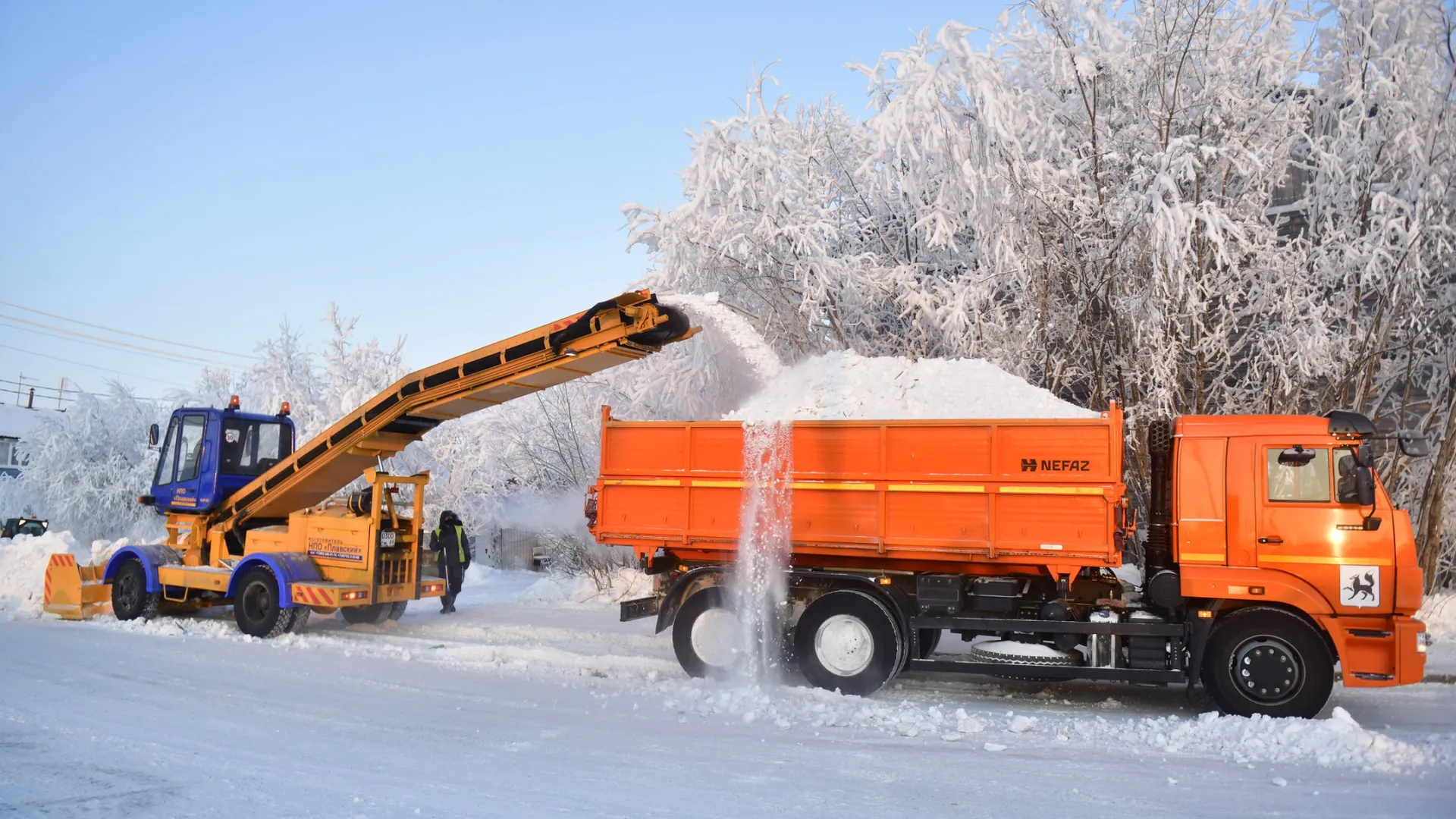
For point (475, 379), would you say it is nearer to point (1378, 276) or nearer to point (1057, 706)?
point (1057, 706)

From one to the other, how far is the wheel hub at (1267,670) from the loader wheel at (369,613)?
32.8 ft

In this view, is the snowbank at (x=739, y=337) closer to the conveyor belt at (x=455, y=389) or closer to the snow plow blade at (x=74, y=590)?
the conveyor belt at (x=455, y=389)

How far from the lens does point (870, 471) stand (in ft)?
28.2

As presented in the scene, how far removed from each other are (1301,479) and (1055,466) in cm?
192

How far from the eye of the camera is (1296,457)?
7.86 meters

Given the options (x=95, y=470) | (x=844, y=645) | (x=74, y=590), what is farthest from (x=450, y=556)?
(x=95, y=470)

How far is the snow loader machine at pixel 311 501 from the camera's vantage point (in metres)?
9.97

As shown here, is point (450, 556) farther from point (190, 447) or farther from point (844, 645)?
point (844, 645)

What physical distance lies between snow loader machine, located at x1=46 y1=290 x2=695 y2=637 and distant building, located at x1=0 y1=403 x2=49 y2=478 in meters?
38.3

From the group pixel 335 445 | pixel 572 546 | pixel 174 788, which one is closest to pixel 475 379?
pixel 335 445

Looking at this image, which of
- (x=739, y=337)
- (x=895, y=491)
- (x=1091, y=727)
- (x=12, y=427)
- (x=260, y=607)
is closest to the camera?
(x=1091, y=727)

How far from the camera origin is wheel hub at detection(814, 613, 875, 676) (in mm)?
8656

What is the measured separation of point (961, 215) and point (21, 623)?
1355 centimetres

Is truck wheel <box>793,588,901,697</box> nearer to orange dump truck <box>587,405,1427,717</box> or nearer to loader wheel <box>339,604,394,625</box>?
orange dump truck <box>587,405,1427,717</box>
